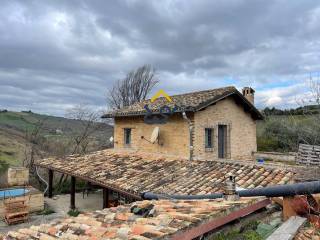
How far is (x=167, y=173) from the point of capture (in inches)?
411

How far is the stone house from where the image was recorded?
12.0 m

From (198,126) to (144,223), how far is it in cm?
917

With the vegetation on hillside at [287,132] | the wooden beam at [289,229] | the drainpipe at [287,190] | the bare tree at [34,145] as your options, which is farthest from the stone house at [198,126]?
the bare tree at [34,145]

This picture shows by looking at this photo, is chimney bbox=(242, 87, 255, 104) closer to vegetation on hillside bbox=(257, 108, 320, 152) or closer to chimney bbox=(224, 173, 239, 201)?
vegetation on hillside bbox=(257, 108, 320, 152)

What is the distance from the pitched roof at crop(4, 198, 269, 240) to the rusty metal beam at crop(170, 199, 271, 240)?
0.03 feet

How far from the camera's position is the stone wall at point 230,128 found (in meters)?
12.1

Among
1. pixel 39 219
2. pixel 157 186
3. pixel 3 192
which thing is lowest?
pixel 39 219

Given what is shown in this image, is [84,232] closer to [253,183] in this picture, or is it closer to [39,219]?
A: [253,183]

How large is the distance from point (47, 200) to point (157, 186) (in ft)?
37.1

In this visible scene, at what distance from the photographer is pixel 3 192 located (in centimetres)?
1520

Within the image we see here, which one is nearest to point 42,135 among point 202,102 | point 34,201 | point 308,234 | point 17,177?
point 17,177

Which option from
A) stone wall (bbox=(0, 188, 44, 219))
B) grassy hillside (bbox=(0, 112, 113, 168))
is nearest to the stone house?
stone wall (bbox=(0, 188, 44, 219))

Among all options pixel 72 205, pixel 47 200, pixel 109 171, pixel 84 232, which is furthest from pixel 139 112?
pixel 84 232

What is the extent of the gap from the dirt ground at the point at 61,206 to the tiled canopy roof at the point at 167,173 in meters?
2.50
